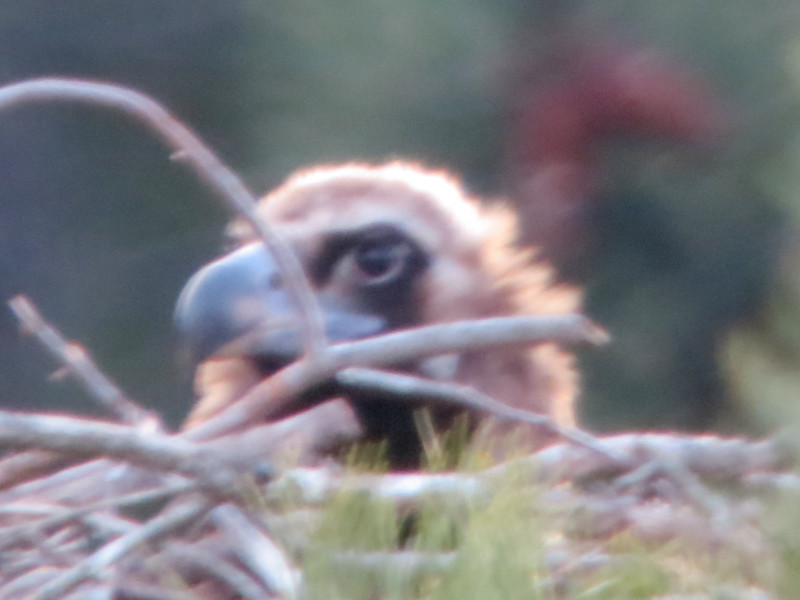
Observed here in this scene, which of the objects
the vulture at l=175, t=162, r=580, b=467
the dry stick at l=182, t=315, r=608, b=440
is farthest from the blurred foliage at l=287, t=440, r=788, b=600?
the vulture at l=175, t=162, r=580, b=467

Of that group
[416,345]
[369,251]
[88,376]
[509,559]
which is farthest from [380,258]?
[509,559]

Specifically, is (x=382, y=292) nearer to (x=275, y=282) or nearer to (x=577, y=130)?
→ (x=275, y=282)

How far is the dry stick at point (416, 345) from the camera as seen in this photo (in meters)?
1.19

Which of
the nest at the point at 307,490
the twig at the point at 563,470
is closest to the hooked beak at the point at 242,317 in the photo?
the nest at the point at 307,490

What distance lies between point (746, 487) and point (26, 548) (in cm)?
88

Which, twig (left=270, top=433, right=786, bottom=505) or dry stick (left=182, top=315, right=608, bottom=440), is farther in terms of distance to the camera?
dry stick (left=182, top=315, right=608, bottom=440)

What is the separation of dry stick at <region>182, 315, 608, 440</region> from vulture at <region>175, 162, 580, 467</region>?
2.01 ft

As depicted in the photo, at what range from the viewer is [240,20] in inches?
144

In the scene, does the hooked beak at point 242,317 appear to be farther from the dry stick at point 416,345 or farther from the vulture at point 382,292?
the dry stick at point 416,345

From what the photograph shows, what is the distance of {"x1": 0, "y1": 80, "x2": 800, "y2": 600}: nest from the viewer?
33.6 inches

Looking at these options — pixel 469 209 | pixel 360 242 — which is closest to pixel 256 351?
pixel 360 242

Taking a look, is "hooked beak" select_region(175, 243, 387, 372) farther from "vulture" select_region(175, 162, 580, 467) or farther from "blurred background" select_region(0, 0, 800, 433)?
"blurred background" select_region(0, 0, 800, 433)

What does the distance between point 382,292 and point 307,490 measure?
4.10 ft

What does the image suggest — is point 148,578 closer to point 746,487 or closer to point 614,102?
point 746,487
